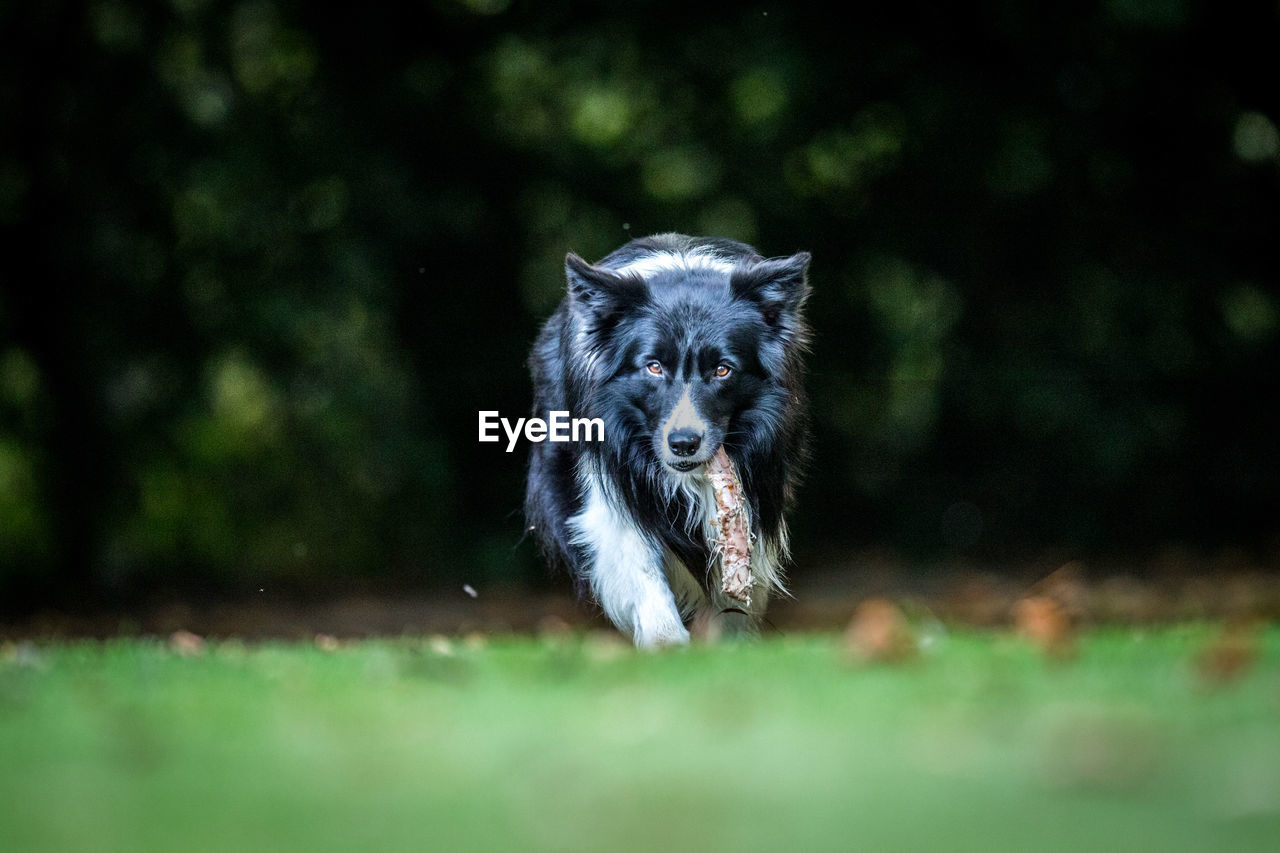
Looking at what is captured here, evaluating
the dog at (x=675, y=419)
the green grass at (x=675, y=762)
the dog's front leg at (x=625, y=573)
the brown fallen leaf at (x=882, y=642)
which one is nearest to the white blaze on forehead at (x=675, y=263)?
the dog at (x=675, y=419)

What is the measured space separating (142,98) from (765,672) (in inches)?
350

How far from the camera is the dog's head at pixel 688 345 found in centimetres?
581

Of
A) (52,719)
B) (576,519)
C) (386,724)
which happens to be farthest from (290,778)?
(576,519)

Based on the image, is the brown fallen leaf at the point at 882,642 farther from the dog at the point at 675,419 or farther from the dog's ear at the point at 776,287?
the dog's ear at the point at 776,287

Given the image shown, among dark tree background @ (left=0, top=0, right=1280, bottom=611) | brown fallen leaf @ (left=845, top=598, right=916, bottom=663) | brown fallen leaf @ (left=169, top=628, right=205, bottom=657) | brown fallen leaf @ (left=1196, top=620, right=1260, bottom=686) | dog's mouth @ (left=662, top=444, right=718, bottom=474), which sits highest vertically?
dark tree background @ (left=0, top=0, right=1280, bottom=611)

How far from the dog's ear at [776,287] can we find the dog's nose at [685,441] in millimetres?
768

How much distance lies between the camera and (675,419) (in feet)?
18.5

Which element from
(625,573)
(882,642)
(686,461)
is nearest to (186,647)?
(625,573)

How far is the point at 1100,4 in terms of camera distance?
10234mm

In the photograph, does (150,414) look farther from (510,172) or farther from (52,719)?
(52,719)

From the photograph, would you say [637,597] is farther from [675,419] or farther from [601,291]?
[601,291]

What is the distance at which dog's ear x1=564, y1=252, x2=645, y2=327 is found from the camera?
19.5ft

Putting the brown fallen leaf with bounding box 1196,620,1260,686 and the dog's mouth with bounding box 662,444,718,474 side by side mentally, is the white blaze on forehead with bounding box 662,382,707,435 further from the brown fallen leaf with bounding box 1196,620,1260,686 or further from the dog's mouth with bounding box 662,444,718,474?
the brown fallen leaf with bounding box 1196,620,1260,686

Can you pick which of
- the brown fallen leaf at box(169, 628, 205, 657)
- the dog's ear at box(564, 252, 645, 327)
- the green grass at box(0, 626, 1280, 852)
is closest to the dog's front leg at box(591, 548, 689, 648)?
the dog's ear at box(564, 252, 645, 327)
